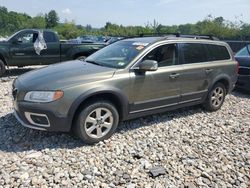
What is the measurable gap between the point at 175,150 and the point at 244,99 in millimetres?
4164

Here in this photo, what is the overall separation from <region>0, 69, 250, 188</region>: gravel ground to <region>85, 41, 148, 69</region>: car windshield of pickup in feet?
3.83

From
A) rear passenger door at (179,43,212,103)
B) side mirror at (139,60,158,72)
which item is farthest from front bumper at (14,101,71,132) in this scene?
rear passenger door at (179,43,212,103)

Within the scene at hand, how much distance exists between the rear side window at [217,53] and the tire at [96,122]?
9.02 ft

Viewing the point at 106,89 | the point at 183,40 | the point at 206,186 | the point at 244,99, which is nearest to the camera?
the point at 206,186

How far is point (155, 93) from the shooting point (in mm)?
4840

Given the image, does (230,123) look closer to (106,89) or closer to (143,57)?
(143,57)

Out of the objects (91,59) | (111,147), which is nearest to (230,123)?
(111,147)

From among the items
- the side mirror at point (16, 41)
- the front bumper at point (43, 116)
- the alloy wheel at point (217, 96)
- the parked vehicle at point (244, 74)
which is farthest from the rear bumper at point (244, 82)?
the side mirror at point (16, 41)

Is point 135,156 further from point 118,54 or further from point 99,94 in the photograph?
point 118,54

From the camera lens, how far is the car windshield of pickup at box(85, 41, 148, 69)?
4668mm

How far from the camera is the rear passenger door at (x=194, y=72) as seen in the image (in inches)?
209

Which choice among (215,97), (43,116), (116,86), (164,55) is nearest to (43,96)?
(43,116)

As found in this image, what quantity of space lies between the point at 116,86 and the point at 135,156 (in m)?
1.11

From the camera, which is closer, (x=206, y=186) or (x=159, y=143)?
(x=206, y=186)
